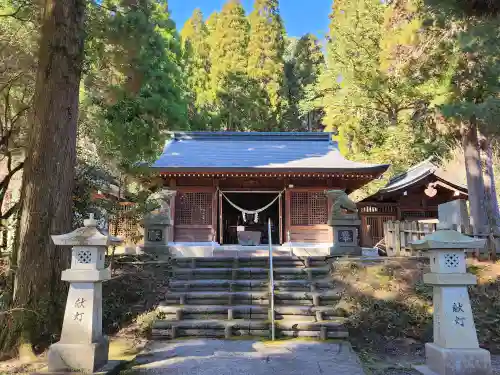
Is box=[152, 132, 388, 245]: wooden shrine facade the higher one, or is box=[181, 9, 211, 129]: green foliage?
box=[181, 9, 211, 129]: green foliage

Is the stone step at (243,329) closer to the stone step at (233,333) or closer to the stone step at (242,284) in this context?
the stone step at (233,333)

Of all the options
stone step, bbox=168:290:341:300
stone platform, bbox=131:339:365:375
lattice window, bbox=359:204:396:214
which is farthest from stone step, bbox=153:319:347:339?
lattice window, bbox=359:204:396:214

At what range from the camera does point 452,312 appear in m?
4.44

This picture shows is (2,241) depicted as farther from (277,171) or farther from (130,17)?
(277,171)

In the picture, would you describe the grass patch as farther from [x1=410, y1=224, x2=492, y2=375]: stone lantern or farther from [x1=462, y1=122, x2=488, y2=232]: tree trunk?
[x1=462, y1=122, x2=488, y2=232]: tree trunk

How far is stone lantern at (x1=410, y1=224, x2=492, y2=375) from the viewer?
427 cm

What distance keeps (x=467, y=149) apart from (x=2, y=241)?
11.0 meters

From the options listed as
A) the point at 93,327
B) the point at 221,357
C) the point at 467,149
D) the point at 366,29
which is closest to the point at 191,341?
the point at 221,357

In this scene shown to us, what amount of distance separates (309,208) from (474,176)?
4.66 metres

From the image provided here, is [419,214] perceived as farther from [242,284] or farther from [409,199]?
[242,284]

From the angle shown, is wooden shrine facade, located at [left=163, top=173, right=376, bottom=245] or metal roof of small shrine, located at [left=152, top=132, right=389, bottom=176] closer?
metal roof of small shrine, located at [left=152, top=132, right=389, bottom=176]

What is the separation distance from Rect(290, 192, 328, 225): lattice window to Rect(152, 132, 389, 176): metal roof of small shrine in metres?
1.09

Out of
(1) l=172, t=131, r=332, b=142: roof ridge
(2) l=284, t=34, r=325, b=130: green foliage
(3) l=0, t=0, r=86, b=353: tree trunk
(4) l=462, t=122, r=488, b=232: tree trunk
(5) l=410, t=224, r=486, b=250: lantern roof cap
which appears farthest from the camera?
(2) l=284, t=34, r=325, b=130: green foliage

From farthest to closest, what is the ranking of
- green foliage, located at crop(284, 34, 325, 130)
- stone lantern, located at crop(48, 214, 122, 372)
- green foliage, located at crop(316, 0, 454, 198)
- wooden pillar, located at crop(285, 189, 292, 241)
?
green foliage, located at crop(284, 34, 325, 130)
green foliage, located at crop(316, 0, 454, 198)
wooden pillar, located at crop(285, 189, 292, 241)
stone lantern, located at crop(48, 214, 122, 372)
